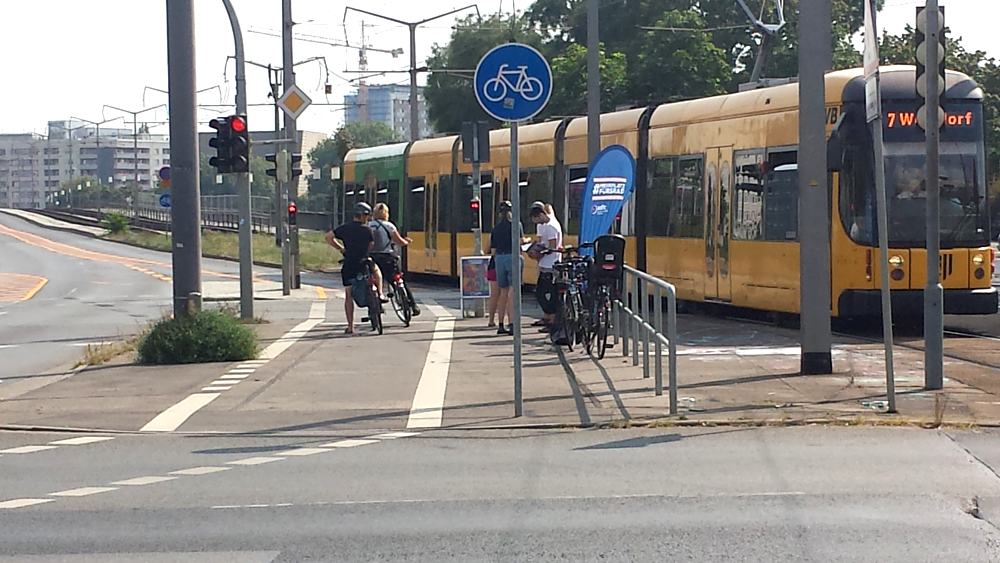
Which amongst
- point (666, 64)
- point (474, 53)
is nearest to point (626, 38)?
point (474, 53)

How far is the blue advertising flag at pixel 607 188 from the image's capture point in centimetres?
1597

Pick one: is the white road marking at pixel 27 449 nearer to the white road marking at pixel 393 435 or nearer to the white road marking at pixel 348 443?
the white road marking at pixel 348 443

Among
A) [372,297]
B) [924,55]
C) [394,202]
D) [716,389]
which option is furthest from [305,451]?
[394,202]

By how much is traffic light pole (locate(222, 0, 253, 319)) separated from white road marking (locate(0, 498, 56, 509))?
1223cm

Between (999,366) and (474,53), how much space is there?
213 feet

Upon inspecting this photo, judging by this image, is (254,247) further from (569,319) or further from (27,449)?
(27,449)

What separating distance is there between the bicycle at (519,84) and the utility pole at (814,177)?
305 centimetres

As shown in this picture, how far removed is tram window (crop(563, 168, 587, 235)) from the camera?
24547 mm

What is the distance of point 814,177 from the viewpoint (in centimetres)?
1265

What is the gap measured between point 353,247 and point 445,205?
12471mm

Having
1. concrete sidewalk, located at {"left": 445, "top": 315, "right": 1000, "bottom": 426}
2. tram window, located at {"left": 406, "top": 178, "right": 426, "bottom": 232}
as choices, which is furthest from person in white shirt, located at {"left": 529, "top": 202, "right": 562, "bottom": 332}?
tram window, located at {"left": 406, "top": 178, "right": 426, "bottom": 232}

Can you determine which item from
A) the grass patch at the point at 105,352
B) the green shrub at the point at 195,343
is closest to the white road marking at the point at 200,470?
the green shrub at the point at 195,343

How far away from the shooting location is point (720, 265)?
19.7m

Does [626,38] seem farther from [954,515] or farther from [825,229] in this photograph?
[954,515]
